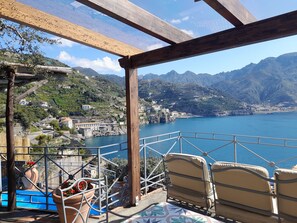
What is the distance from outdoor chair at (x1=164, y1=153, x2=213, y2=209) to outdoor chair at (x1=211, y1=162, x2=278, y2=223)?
177 millimetres

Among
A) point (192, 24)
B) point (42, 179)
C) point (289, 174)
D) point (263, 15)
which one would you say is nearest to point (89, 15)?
point (192, 24)

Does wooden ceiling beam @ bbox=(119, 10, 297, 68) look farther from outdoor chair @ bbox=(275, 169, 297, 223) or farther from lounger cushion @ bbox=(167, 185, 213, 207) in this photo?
lounger cushion @ bbox=(167, 185, 213, 207)

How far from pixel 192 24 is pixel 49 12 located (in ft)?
5.25

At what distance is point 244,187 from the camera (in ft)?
6.81

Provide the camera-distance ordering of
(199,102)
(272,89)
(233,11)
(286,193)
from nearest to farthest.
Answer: (286,193) → (233,11) → (199,102) → (272,89)

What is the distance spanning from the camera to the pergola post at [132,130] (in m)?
3.77

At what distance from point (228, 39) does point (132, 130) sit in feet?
6.27

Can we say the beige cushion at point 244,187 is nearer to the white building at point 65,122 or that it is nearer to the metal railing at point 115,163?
the metal railing at point 115,163

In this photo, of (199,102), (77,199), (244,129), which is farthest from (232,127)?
(77,199)

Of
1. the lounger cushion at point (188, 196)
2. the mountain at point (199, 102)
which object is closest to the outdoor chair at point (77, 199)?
the lounger cushion at point (188, 196)

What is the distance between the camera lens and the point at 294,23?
223 cm

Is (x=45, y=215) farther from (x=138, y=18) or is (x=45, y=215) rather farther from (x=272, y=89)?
(x=272, y=89)

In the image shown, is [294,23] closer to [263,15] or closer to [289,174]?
[263,15]

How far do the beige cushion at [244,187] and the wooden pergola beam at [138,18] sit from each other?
1.63 metres
